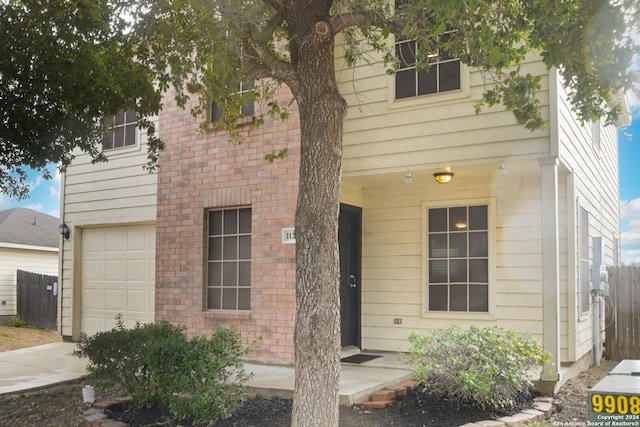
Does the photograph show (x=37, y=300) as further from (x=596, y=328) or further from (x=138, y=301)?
(x=596, y=328)

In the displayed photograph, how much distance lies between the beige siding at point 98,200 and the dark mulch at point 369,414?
5.28m

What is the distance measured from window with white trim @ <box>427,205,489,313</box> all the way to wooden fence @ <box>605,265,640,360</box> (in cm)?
371

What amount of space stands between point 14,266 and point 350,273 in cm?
1505

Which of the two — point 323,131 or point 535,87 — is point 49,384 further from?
point 535,87

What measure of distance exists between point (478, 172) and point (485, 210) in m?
0.67

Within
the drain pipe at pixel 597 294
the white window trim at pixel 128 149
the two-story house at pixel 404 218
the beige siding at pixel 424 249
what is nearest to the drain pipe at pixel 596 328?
the drain pipe at pixel 597 294

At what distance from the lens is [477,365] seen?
5.95 metres

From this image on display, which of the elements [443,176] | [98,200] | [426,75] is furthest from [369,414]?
[98,200]

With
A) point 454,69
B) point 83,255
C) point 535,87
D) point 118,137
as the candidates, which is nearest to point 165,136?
point 118,137

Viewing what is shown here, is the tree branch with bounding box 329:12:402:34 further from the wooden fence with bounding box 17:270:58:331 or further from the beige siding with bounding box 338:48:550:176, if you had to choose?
the wooden fence with bounding box 17:270:58:331

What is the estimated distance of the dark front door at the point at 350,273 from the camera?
9180 millimetres

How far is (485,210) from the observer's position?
854 centimetres

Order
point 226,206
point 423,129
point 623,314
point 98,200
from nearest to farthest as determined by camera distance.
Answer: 1. point 423,129
2. point 226,206
3. point 623,314
4. point 98,200

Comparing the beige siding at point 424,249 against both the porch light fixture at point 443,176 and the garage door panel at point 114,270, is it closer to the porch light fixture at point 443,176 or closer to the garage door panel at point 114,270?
the porch light fixture at point 443,176
